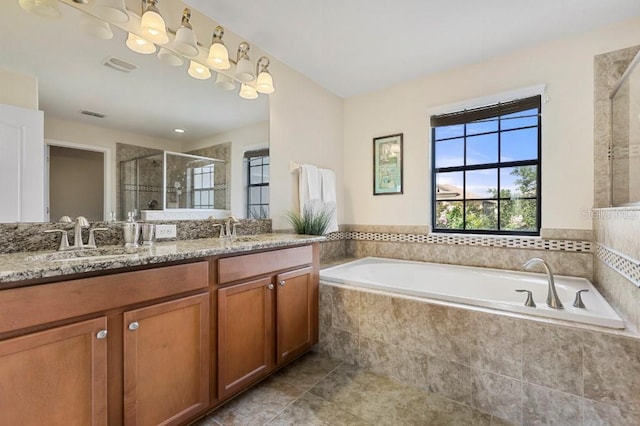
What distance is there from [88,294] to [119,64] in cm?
132

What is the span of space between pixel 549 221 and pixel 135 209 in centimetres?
301

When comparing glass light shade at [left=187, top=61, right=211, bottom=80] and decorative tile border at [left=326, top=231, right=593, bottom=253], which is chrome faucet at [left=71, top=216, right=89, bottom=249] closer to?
glass light shade at [left=187, top=61, right=211, bottom=80]

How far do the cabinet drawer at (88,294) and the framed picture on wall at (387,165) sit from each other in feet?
7.48

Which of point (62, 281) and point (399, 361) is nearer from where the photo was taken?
point (62, 281)

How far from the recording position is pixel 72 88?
149 cm

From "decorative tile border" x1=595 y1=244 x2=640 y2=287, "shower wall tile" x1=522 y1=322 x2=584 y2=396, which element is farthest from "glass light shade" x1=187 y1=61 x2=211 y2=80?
"decorative tile border" x1=595 y1=244 x2=640 y2=287

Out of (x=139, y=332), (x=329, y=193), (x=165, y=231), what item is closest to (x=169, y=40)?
(x=165, y=231)

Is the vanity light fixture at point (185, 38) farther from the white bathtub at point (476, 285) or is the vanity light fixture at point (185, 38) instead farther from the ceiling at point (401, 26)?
the white bathtub at point (476, 285)

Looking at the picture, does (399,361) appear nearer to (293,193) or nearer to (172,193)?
(293,193)

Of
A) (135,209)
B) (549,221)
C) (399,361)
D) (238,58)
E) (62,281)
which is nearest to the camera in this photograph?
(62,281)

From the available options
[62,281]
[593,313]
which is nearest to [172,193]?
[62,281]

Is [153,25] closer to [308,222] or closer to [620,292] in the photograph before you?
[308,222]

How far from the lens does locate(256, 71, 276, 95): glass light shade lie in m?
2.27

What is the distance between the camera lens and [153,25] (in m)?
1.63
